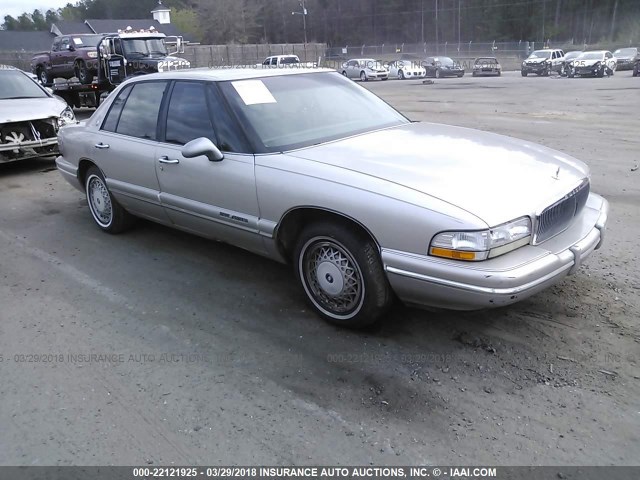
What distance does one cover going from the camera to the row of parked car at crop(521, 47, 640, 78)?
31406 millimetres

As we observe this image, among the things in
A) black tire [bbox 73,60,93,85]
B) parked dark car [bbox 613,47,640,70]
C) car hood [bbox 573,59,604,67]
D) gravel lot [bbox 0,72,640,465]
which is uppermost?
black tire [bbox 73,60,93,85]

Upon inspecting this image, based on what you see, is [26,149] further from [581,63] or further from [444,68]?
[444,68]

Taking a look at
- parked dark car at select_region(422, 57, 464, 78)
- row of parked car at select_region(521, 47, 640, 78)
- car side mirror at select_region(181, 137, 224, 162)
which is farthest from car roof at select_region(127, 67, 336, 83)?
parked dark car at select_region(422, 57, 464, 78)

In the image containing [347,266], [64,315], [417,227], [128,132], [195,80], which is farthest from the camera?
[128,132]

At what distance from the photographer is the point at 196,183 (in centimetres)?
426

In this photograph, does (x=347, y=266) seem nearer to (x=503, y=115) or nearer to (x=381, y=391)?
(x=381, y=391)

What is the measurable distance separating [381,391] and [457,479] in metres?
0.70

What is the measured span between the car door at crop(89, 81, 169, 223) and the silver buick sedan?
2cm

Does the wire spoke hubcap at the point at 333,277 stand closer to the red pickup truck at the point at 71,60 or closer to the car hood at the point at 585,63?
the red pickup truck at the point at 71,60

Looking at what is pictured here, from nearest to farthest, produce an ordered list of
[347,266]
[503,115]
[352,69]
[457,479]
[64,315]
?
[457,479] → [347,266] → [64,315] → [503,115] → [352,69]

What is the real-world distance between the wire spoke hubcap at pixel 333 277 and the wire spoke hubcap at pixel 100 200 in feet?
9.17

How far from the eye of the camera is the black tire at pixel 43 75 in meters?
21.9

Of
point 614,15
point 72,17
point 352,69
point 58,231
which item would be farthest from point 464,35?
point 58,231

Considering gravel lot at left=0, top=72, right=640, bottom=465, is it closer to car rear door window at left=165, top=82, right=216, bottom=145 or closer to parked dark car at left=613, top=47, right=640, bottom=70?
car rear door window at left=165, top=82, right=216, bottom=145
